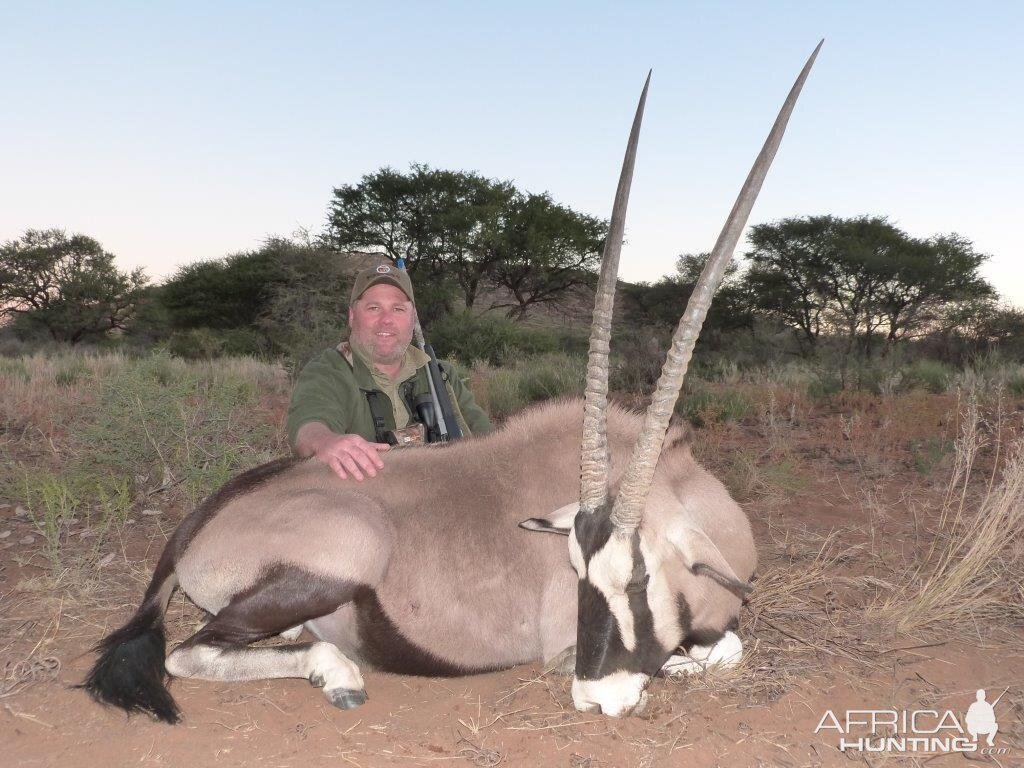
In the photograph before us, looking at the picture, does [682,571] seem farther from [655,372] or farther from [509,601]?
[655,372]

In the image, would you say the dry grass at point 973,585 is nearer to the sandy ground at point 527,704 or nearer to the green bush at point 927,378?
the sandy ground at point 527,704

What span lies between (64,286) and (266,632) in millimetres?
28065

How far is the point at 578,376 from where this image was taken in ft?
37.8

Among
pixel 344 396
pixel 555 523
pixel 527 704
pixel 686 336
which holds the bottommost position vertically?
pixel 527 704

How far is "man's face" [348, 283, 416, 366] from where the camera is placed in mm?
4973

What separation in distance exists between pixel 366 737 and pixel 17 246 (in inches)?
1187

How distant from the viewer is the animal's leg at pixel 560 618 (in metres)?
3.44

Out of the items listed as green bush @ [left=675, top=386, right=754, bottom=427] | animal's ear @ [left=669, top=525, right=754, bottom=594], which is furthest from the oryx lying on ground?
green bush @ [left=675, top=386, right=754, bottom=427]

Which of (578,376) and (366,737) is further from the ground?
(578,376)

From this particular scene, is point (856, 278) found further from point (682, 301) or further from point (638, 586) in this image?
point (638, 586)

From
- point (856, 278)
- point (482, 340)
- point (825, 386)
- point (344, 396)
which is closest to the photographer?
point (344, 396)

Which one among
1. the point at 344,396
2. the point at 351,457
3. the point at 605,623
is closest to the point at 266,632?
the point at 351,457

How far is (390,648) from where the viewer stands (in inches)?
135

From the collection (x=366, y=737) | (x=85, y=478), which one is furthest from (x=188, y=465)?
(x=366, y=737)
